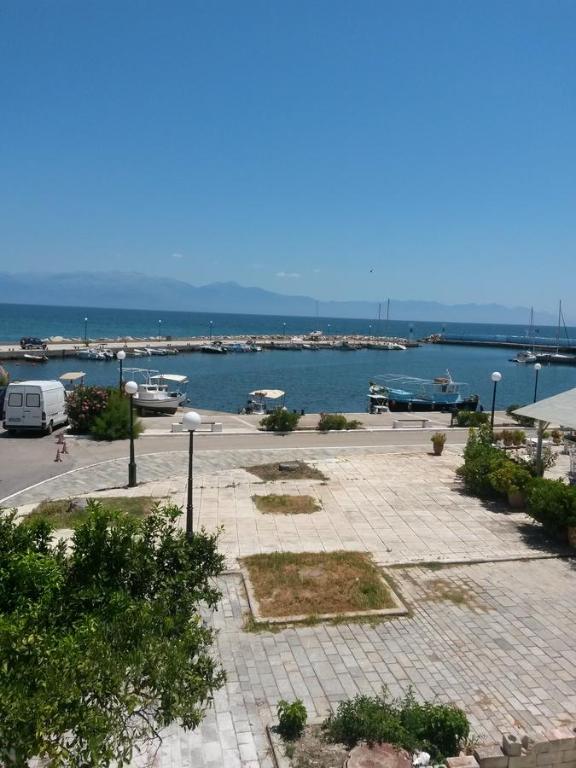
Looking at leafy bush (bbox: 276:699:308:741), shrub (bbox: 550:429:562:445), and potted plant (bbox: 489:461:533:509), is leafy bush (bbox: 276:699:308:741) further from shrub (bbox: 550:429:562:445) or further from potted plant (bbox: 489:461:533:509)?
shrub (bbox: 550:429:562:445)

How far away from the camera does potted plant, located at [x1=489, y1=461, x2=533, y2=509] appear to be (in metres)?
15.5

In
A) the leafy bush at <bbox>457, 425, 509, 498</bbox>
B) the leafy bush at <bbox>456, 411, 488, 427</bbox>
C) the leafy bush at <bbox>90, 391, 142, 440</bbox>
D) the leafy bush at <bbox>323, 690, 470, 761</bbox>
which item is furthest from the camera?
the leafy bush at <bbox>456, 411, 488, 427</bbox>

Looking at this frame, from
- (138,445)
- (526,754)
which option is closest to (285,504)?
(138,445)

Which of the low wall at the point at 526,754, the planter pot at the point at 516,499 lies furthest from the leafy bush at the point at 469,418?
the low wall at the point at 526,754

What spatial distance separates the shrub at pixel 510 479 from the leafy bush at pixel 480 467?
1.01 feet

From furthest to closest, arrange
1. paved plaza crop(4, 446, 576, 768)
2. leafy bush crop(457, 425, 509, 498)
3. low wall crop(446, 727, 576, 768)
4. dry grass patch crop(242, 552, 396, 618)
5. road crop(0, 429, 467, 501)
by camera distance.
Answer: road crop(0, 429, 467, 501)
leafy bush crop(457, 425, 509, 498)
dry grass patch crop(242, 552, 396, 618)
paved plaza crop(4, 446, 576, 768)
low wall crop(446, 727, 576, 768)

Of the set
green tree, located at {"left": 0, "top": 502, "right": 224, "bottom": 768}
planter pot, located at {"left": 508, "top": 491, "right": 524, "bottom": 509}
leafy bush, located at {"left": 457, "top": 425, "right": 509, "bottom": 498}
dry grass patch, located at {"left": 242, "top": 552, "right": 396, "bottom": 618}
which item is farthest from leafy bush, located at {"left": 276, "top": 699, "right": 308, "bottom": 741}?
leafy bush, located at {"left": 457, "top": 425, "right": 509, "bottom": 498}

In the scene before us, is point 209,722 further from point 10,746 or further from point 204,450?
point 204,450

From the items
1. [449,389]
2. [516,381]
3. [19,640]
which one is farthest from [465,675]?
[516,381]

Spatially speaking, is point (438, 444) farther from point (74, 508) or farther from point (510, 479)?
point (74, 508)

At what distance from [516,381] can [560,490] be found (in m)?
74.3

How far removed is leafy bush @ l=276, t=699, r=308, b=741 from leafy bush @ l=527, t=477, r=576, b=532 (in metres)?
8.34

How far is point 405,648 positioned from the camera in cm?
886

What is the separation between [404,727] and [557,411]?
1162 cm
